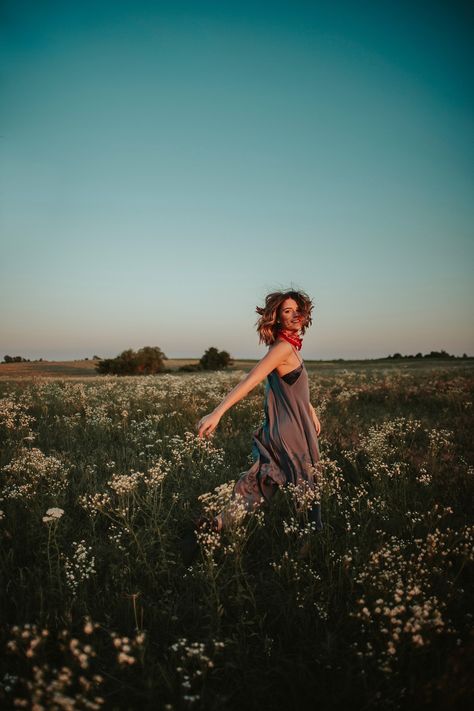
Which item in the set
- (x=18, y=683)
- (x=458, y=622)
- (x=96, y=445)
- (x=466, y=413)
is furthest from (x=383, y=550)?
(x=466, y=413)

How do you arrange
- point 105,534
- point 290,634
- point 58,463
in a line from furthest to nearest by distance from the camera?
1. point 58,463
2. point 105,534
3. point 290,634

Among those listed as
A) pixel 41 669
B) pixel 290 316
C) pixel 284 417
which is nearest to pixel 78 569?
pixel 41 669

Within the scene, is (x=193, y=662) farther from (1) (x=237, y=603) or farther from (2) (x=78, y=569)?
(2) (x=78, y=569)

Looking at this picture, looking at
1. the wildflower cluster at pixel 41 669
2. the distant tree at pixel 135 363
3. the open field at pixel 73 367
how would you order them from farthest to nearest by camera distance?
the distant tree at pixel 135 363, the open field at pixel 73 367, the wildflower cluster at pixel 41 669

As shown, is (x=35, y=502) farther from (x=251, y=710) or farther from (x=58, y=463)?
(x=251, y=710)

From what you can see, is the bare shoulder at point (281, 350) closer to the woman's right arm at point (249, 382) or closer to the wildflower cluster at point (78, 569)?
the woman's right arm at point (249, 382)

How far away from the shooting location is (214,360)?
5388 cm

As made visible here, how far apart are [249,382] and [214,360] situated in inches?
1992

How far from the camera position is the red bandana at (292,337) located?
12.4 feet

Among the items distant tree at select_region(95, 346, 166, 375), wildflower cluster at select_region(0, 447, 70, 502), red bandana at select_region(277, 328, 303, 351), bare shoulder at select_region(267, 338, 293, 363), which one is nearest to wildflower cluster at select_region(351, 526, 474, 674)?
bare shoulder at select_region(267, 338, 293, 363)

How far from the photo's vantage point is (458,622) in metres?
2.71

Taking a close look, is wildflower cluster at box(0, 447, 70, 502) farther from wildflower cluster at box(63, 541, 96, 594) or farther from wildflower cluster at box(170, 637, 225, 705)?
wildflower cluster at box(170, 637, 225, 705)

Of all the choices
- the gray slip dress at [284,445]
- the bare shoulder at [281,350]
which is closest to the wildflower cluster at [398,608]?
the gray slip dress at [284,445]

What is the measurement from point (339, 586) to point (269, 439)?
4.91 feet
